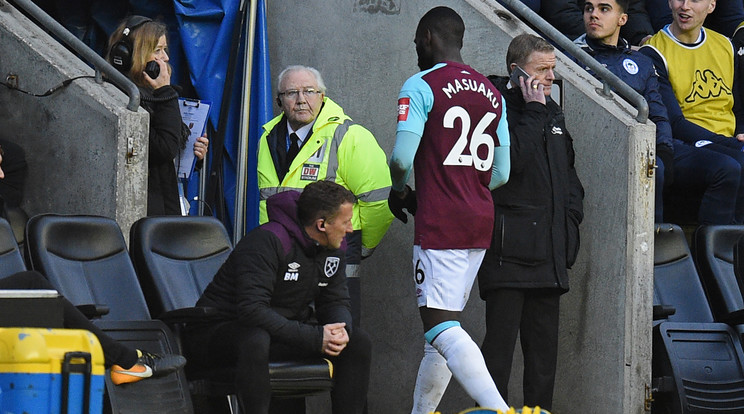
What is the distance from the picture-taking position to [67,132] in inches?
265

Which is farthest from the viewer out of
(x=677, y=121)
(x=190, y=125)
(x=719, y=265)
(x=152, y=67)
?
(x=677, y=121)

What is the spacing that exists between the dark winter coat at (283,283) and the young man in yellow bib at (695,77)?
292cm

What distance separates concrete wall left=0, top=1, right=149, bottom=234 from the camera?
6.51m

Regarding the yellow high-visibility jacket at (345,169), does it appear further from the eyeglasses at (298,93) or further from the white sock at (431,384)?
the white sock at (431,384)

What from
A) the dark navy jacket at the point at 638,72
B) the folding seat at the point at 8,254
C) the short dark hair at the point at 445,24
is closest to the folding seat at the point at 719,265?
the dark navy jacket at the point at 638,72

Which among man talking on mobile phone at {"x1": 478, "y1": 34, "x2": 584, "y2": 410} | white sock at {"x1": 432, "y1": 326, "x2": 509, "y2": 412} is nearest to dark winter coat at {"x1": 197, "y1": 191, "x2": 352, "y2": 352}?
white sock at {"x1": 432, "y1": 326, "x2": 509, "y2": 412}

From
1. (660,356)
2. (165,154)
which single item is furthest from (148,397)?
(660,356)

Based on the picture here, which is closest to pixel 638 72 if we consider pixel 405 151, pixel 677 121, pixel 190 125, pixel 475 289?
pixel 677 121

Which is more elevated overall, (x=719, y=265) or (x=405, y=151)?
(x=405, y=151)

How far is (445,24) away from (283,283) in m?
1.34

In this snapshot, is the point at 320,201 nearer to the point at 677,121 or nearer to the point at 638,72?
the point at 638,72

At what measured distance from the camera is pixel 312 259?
5.81 m

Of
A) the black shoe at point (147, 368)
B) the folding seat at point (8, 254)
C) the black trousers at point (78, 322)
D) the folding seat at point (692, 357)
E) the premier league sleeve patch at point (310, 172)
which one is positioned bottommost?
the folding seat at point (692, 357)

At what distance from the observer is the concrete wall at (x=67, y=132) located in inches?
256
